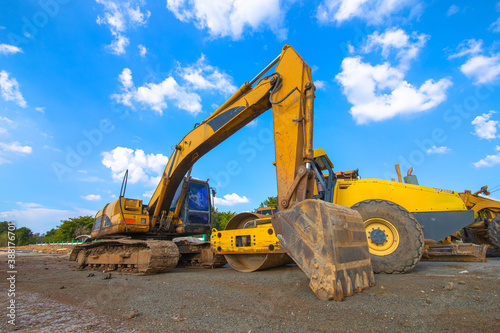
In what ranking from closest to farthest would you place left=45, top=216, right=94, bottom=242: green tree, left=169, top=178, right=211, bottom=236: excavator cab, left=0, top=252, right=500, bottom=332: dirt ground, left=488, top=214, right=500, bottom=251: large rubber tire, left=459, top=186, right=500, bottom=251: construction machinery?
left=0, top=252, right=500, bottom=332: dirt ground
left=169, top=178, right=211, bottom=236: excavator cab
left=488, top=214, right=500, bottom=251: large rubber tire
left=459, top=186, right=500, bottom=251: construction machinery
left=45, top=216, right=94, bottom=242: green tree

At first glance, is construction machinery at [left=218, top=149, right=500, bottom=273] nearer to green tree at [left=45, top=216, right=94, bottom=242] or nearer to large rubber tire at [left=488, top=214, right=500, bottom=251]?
large rubber tire at [left=488, top=214, right=500, bottom=251]

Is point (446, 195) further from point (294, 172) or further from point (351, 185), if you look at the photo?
point (294, 172)

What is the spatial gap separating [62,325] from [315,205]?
2.55 m

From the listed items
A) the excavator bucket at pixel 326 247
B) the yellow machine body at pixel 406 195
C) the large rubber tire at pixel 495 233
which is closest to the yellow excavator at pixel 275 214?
the excavator bucket at pixel 326 247

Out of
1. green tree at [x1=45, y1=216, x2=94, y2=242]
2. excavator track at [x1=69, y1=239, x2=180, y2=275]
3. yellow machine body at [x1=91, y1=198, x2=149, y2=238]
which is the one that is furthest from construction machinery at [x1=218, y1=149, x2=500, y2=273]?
green tree at [x1=45, y1=216, x2=94, y2=242]

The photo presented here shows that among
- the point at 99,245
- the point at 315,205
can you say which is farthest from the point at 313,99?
the point at 99,245

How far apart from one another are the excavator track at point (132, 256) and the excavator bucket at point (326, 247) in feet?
10.9

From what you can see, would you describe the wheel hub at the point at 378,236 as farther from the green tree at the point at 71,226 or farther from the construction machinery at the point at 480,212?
the green tree at the point at 71,226

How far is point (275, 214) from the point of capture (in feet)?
11.0

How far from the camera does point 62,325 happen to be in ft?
7.30

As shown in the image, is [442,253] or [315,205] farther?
[442,253]

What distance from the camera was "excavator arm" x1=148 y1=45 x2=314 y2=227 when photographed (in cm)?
385

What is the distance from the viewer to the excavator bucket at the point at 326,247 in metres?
2.60

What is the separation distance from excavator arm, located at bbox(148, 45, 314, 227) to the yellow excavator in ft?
0.05
